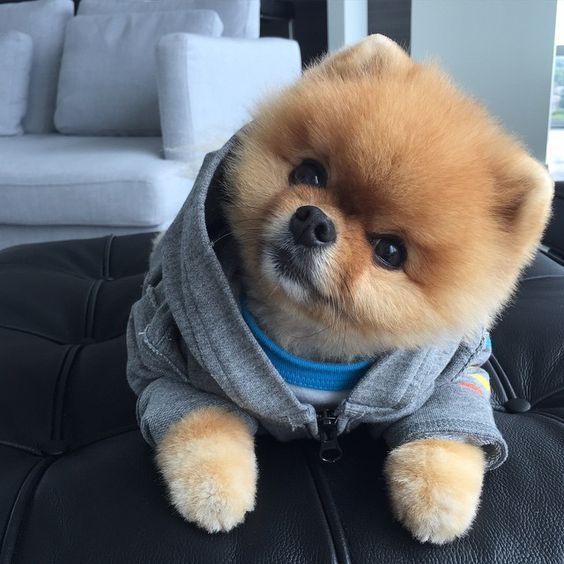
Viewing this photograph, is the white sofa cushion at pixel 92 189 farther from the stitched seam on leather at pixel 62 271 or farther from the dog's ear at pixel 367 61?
the dog's ear at pixel 367 61

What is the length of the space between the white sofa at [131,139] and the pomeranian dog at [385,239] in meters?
1.09

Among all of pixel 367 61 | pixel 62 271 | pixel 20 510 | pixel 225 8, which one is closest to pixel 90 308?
pixel 62 271

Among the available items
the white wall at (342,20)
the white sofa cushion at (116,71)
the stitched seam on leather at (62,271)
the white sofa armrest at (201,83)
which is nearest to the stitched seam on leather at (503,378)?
the stitched seam on leather at (62,271)

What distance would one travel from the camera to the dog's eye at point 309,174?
0.73m

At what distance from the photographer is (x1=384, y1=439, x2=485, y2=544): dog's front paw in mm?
691

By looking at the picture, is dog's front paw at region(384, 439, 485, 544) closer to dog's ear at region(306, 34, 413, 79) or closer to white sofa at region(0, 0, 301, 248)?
dog's ear at region(306, 34, 413, 79)

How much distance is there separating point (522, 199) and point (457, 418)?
28 centimetres

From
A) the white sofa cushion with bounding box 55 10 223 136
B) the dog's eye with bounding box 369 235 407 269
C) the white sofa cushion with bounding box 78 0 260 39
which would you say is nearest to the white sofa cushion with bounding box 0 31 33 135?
the white sofa cushion with bounding box 55 10 223 136

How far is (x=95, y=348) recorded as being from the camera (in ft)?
3.70

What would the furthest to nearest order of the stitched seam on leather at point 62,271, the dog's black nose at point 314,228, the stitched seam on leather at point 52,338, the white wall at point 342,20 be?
the white wall at point 342,20 → the stitched seam on leather at point 62,271 → the stitched seam on leather at point 52,338 → the dog's black nose at point 314,228

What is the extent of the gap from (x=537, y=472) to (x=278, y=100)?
1.94ft

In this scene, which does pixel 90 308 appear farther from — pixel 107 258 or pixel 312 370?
pixel 312 370

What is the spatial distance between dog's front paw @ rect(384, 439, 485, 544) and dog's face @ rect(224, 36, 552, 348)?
0.46ft

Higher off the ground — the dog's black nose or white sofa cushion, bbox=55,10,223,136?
the dog's black nose
